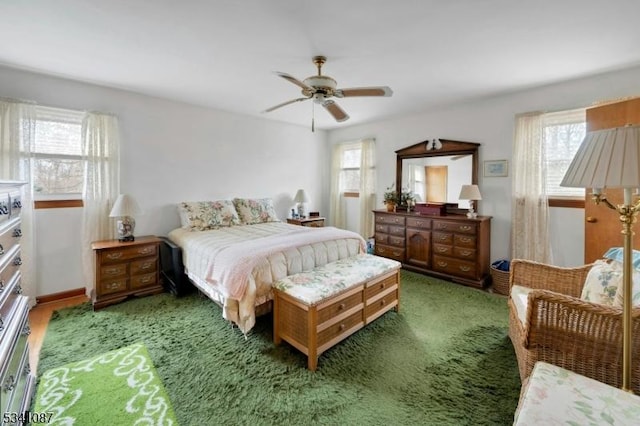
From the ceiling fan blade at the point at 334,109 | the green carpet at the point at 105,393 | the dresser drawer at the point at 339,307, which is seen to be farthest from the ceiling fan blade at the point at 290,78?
the green carpet at the point at 105,393

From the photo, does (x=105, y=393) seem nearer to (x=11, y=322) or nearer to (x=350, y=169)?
(x=11, y=322)

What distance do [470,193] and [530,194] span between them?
25.5 inches

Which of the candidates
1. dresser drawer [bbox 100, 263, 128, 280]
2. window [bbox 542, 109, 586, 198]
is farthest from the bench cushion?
window [bbox 542, 109, 586, 198]

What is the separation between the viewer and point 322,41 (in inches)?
89.7

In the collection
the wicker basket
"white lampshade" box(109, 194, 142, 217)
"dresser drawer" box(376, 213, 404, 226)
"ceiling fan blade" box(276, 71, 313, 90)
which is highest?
"ceiling fan blade" box(276, 71, 313, 90)

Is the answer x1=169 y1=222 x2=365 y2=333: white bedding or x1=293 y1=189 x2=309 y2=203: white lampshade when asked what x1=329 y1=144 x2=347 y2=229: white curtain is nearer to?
x1=293 y1=189 x2=309 y2=203: white lampshade

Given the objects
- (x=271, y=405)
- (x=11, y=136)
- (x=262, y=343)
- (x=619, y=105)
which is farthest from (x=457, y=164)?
(x=11, y=136)

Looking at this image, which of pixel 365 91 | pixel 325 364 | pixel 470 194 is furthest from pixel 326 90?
pixel 470 194

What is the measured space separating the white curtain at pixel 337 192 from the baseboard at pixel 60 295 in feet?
13.2

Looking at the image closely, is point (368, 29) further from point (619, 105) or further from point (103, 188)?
point (103, 188)

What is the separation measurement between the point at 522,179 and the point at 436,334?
2.32m

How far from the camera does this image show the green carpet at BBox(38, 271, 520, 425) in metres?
1.64

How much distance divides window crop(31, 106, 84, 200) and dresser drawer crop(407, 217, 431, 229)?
167 inches

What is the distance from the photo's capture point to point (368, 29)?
83.3 inches
